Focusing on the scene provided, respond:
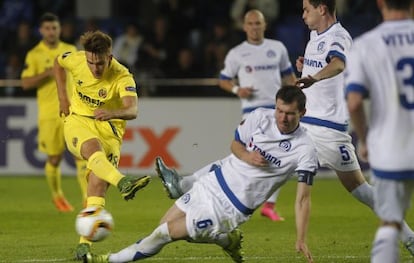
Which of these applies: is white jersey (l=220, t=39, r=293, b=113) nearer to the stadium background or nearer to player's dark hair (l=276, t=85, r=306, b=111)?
the stadium background

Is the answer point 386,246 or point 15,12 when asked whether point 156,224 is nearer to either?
point 386,246

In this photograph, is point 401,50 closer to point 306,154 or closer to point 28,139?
point 306,154

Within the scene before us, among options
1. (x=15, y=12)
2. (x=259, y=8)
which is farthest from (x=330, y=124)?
(x=15, y=12)

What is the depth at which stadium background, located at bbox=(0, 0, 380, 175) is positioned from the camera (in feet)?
55.8

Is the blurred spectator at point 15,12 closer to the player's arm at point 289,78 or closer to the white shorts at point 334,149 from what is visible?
the player's arm at point 289,78

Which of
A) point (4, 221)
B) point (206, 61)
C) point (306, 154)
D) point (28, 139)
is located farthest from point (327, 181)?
point (306, 154)

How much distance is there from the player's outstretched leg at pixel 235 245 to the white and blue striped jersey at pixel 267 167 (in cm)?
37

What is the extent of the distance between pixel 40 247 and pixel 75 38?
9008 mm

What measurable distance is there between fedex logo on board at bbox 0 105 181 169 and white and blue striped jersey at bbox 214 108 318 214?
860cm

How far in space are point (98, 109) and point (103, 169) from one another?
611 millimetres

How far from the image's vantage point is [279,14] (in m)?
20.7

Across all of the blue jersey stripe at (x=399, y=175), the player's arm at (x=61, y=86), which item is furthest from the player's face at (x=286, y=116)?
the player's arm at (x=61, y=86)

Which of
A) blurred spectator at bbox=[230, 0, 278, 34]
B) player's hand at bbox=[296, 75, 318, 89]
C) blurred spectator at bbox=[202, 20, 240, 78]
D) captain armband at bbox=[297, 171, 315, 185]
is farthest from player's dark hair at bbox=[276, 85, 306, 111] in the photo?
blurred spectator at bbox=[230, 0, 278, 34]

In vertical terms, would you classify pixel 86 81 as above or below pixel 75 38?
above
